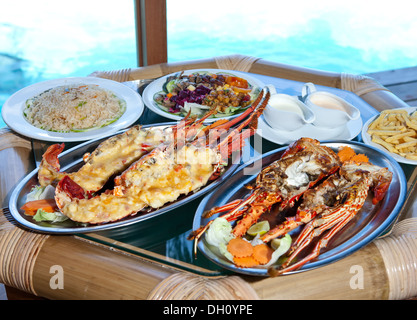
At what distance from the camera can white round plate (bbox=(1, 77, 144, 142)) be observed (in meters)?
2.82

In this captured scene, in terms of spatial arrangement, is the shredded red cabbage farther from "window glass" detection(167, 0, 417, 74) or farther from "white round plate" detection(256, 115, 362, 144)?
"window glass" detection(167, 0, 417, 74)

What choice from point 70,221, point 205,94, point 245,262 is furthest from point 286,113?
point 70,221

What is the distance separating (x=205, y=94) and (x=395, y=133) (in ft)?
4.32

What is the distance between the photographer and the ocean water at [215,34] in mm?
9586

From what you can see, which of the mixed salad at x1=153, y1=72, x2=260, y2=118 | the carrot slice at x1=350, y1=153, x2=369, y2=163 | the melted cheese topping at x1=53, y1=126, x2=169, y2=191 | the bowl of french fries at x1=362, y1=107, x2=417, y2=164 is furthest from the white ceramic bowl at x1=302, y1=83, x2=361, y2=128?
the melted cheese topping at x1=53, y1=126, x2=169, y2=191

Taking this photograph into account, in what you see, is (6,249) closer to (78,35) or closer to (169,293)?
(169,293)

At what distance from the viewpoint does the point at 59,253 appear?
202cm

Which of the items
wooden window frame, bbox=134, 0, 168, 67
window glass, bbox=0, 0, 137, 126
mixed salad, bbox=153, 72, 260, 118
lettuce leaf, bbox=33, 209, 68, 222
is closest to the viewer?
lettuce leaf, bbox=33, 209, 68, 222

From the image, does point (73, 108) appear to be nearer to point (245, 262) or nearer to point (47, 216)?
point (47, 216)

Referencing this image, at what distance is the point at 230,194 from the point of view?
89.7 inches

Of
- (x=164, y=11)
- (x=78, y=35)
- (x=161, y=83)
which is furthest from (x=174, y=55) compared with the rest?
(x=161, y=83)

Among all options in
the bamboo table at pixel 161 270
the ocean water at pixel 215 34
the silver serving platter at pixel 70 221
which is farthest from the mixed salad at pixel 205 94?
the ocean water at pixel 215 34

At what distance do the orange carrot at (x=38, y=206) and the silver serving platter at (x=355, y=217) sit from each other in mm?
693

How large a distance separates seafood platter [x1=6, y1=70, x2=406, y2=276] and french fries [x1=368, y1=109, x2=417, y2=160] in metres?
0.18
